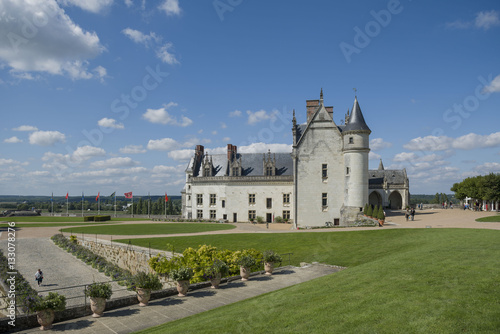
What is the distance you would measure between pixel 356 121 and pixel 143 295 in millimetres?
37147

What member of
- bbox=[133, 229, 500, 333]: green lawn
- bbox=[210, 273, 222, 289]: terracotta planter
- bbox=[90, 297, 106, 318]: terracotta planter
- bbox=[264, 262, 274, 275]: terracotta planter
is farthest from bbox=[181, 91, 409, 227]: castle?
bbox=[90, 297, 106, 318]: terracotta planter

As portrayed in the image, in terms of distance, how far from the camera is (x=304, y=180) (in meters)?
45.5

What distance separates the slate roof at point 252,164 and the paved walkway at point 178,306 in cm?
4087

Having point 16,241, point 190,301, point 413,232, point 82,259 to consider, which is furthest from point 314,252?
point 16,241

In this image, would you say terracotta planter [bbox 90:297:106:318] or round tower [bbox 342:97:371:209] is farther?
round tower [bbox 342:97:371:209]

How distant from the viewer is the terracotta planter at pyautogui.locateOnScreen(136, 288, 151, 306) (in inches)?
476

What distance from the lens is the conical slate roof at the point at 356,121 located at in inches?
1635

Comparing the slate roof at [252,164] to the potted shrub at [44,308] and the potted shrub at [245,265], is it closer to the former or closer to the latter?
the potted shrub at [245,265]

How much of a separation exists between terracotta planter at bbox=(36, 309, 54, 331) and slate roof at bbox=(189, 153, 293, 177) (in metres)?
48.2

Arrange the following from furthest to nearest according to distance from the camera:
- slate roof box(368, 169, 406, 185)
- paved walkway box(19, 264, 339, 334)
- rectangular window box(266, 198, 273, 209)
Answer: slate roof box(368, 169, 406, 185), rectangular window box(266, 198, 273, 209), paved walkway box(19, 264, 339, 334)

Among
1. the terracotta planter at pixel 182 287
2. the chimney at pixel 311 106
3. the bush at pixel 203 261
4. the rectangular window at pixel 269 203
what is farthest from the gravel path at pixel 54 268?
the chimney at pixel 311 106

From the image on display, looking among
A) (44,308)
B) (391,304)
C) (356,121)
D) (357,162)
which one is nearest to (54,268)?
(44,308)

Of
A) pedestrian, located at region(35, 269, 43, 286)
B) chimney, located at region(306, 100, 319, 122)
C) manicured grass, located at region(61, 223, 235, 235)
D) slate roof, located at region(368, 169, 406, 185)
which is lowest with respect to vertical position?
pedestrian, located at region(35, 269, 43, 286)

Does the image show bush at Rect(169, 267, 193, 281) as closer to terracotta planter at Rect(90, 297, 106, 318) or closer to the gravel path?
terracotta planter at Rect(90, 297, 106, 318)
